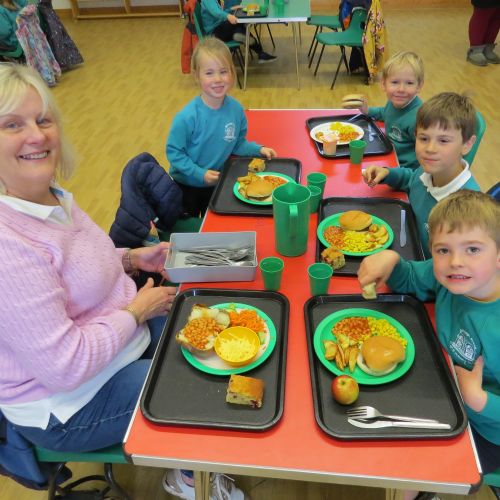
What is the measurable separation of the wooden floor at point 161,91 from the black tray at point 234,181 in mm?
137

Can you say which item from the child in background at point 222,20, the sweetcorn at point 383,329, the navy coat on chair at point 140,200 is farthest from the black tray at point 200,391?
the child in background at point 222,20

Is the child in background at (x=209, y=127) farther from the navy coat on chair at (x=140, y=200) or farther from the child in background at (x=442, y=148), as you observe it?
the child in background at (x=442, y=148)

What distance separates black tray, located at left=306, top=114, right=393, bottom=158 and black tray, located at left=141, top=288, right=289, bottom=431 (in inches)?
40.4

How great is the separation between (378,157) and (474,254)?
984mm

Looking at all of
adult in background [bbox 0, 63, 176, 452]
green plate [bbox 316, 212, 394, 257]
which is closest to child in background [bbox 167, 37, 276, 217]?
green plate [bbox 316, 212, 394, 257]

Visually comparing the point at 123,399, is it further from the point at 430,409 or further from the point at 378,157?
the point at 378,157

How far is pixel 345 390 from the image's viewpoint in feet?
3.18

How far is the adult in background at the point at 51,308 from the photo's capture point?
1.05 m

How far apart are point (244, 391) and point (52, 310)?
0.50 m

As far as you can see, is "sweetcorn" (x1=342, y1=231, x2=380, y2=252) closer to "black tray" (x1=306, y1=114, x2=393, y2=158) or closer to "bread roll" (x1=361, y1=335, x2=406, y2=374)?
"bread roll" (x1=361, y1=335, x2=406, y2=374)

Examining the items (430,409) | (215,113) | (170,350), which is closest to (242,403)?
(170,350)

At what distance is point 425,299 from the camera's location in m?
1.24

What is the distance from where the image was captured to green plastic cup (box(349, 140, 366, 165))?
187 centimetres

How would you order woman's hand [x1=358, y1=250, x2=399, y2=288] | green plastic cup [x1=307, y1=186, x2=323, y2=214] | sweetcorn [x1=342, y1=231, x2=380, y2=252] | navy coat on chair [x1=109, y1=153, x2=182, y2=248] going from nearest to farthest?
woman's hand [x1=358, y1=250, x2=399, y2=288] < sweetcorn [x1=342, y1=231, x2=380, y2=252] < green plastic cup [x1=307, y1=186, x2=323, y2=214] < navy coat on chair [x1=109, y1=153, x2=182, y2=248]
